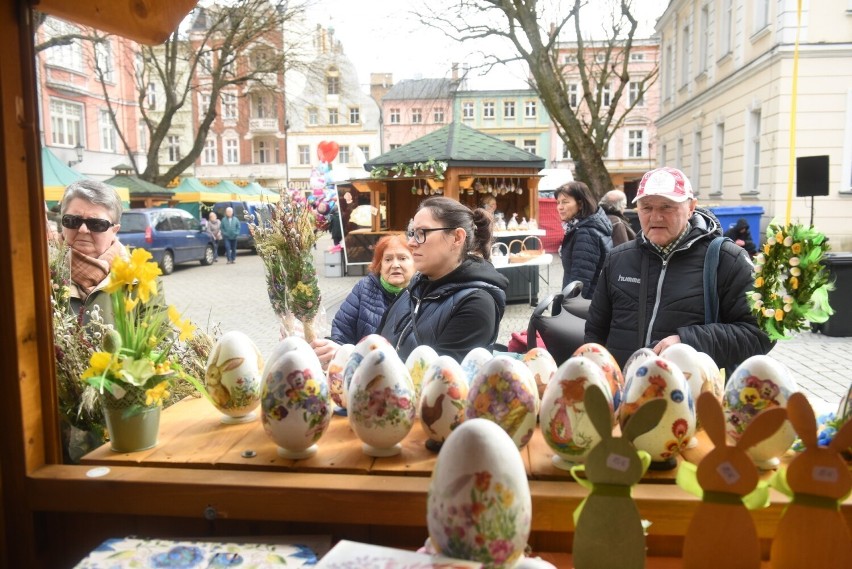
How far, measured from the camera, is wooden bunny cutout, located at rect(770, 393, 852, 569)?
97 centimetres

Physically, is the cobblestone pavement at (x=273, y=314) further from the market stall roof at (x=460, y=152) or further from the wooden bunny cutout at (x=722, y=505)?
the market stall roof at (x=460, y=152)

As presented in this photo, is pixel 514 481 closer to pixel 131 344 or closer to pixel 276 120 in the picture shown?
pixel 131 344

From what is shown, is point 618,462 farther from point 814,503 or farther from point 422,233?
point 422,233

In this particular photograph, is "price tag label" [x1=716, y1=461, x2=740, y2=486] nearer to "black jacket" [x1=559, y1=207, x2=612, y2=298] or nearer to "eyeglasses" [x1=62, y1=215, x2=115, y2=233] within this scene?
"eyeglasses" [x1=62, y1=215, x2=115, y2=233]

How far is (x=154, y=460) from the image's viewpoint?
1371 mm

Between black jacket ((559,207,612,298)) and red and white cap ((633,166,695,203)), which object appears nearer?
red and white cap ((633,166,695,203))

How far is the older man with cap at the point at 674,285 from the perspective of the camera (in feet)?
7.84

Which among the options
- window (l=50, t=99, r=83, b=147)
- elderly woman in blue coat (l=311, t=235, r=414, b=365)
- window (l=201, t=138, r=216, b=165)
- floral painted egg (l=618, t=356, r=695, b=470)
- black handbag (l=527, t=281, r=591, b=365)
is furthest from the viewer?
window (l=201, t=138, r=216, b=165)

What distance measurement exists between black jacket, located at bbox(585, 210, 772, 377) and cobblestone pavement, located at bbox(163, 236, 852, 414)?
1.15 feet

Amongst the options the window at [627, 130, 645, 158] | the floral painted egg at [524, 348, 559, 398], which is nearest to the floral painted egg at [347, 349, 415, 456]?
the floral painted egg at [524, 348, 559, 398]

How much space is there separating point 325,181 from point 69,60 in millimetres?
16851

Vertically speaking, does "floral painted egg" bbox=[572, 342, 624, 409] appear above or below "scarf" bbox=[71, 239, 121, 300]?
below

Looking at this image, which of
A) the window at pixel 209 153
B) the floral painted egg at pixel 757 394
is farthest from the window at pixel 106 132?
the floral painted egg at pixel 757 394

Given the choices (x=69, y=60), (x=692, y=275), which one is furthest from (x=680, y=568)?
(x=69, y=60)
